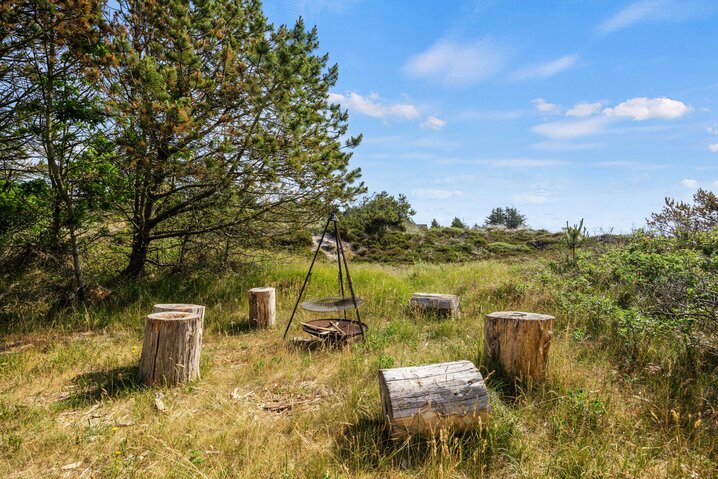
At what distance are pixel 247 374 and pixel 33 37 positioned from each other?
5.74 meters

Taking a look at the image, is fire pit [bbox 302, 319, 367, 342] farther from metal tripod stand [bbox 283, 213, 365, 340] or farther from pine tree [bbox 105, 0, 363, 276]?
pine tree [bbox 105, 0, 363, 276]

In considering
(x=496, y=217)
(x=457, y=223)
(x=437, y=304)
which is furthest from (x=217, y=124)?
(x=496, y=217)

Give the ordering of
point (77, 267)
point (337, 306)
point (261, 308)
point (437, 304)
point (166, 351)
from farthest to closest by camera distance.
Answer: point (437, 304)
point (77, 267)
point (261, 308)
point (337, 306)
point (166, 351)

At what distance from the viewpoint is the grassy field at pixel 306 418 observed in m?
2.93

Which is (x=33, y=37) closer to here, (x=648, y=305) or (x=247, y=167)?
(x=247, y=167)

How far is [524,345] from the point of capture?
417cm

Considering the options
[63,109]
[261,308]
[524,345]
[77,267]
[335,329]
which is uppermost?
[63,109]

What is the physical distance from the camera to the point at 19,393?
4.25 meters

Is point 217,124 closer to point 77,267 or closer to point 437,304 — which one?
point 77,267

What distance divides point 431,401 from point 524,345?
1534mm

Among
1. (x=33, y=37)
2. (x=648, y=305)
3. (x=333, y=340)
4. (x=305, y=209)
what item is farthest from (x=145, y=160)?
(x=648, y=305)

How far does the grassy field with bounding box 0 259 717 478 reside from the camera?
293 cm

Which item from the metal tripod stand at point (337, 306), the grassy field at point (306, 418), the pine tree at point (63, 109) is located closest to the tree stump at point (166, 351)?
the grassy field at point (306, 418)

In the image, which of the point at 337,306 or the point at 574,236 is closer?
the point at 337,306
